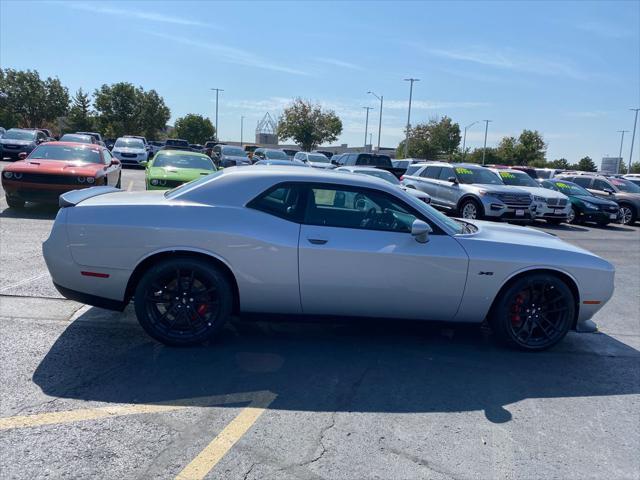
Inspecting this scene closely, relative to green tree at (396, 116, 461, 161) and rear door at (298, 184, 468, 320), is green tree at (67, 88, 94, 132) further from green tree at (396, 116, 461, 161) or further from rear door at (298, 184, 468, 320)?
rear door at (298, 184, 468, 320)

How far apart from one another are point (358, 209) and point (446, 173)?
12.8 meters

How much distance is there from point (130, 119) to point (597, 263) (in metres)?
64.2

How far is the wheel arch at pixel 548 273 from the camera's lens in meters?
4.96

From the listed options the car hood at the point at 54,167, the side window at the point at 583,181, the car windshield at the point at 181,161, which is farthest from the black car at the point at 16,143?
the side window at the point at 583,181

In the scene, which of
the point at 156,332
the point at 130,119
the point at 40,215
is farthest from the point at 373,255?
the point at 130,119

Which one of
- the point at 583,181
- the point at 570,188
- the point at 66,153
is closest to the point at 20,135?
the point at 66,153

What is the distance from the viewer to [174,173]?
36.1ft

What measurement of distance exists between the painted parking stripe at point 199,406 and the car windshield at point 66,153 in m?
9.75

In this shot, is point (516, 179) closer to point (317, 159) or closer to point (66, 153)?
point (317, 159)

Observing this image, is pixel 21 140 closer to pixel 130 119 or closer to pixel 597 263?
pixel 597 263

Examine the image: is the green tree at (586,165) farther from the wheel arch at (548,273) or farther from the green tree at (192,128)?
the wheel arch at (548,273)

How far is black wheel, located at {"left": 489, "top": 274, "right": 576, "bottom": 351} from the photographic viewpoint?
16.4ft

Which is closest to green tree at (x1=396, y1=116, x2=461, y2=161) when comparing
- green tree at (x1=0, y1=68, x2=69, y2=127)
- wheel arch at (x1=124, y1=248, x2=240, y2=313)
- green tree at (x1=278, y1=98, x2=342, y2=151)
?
green tree at (x1=278, y1=98, x2=342, y2=151)

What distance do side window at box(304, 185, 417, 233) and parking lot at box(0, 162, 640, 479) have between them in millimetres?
Result: 921
